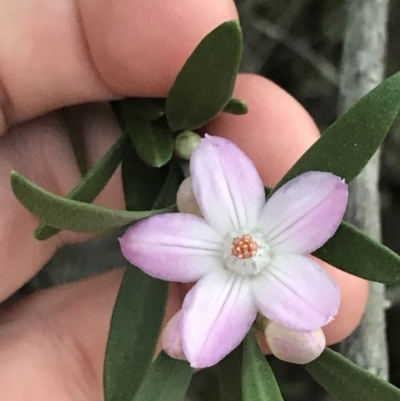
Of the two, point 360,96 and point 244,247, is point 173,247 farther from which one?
point 360,96

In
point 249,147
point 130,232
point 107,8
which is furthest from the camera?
point 249,147

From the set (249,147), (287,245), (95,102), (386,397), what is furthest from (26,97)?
(386,397)

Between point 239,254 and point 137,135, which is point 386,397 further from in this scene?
point 137,135

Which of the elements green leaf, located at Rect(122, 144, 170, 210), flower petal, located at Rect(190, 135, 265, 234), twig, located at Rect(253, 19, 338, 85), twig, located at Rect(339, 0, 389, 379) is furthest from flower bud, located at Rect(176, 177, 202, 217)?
twig, located at Rect(253, 19, 338, 85)

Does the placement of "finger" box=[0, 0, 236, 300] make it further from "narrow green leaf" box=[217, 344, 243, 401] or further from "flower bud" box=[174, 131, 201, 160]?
"narrow green leaf" box=[217, 344, 243, 401]

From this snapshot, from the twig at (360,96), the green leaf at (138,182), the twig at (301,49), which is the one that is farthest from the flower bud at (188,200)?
the twig at (301,49)

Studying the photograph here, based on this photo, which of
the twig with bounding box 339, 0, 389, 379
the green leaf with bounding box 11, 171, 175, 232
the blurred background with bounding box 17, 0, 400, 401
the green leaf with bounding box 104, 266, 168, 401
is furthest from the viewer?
the blurred background with bounding box 17, 0, 400, 401
